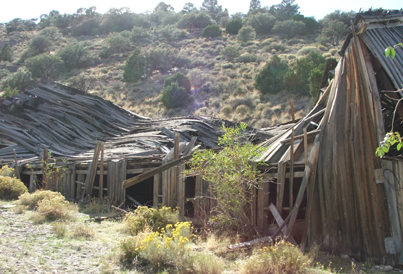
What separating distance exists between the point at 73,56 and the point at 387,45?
47.2 m

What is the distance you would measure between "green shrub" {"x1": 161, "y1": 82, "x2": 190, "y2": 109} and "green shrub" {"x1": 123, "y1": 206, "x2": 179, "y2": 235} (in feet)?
85.0

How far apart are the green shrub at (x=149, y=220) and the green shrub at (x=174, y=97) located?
25.9 metres

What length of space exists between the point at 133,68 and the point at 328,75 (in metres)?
33.3

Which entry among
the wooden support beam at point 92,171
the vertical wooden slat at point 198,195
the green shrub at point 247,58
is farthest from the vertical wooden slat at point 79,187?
the green shrub at point 247,58

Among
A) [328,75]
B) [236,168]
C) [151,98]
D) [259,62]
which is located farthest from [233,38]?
[236,168]

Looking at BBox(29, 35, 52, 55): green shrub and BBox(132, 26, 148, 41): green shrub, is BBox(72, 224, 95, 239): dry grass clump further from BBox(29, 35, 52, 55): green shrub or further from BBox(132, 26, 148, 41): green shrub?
BBox(132, 26, 148, 41): green shrub

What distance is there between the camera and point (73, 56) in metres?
50.2

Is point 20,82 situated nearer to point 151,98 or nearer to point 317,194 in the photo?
point 151,98

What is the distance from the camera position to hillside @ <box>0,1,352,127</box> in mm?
32812

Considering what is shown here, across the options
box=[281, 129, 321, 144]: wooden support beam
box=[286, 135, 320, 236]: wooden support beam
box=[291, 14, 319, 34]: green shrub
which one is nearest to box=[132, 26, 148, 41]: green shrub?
box=[291, 14, 319, 34]: green shrub

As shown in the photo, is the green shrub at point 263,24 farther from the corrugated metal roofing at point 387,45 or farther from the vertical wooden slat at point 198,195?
the vertical wooden slat at point 198,195

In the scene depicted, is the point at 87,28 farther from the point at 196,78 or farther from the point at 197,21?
the point at 196,78

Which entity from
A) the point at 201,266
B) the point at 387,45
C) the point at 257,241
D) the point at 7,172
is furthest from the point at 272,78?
the point at 201,266

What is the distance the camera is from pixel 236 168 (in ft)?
26.6
